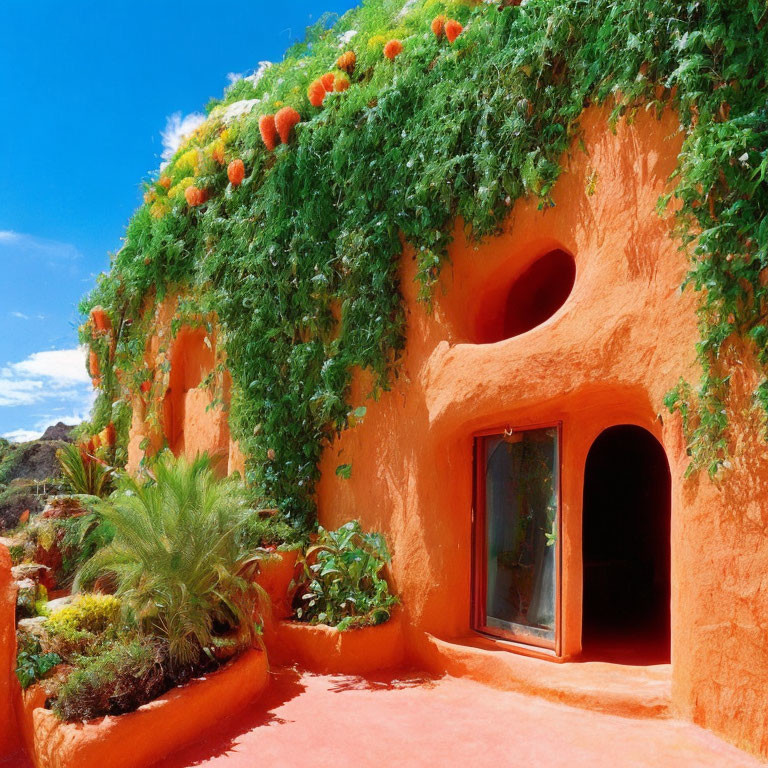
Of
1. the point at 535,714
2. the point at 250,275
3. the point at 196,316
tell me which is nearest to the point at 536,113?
the point at 250,275

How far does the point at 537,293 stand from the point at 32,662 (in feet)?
18.9

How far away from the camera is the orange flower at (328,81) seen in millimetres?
8250

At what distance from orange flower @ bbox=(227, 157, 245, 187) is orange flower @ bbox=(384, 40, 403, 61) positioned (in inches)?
99.4

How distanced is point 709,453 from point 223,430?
6343 mm

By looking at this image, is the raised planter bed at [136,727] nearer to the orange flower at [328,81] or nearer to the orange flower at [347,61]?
the orange flower at [328,81]

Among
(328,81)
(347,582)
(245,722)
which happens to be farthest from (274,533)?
(328,81)

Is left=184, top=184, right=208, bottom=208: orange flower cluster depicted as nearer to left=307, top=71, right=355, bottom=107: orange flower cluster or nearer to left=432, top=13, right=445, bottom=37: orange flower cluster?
left=307, top=71, right=355, bottom=107: orange flower cluster

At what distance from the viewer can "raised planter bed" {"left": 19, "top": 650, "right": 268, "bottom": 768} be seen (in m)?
4.35

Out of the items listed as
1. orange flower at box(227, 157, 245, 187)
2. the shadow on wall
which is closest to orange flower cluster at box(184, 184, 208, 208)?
orange flower at box(227, 157, 245, 187)

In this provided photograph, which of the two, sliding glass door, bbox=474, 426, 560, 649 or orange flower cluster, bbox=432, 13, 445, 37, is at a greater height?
orange flower cluster, bbox=432, 13, 445, 37

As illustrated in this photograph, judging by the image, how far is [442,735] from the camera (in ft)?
16.1

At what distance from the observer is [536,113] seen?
19.9ft

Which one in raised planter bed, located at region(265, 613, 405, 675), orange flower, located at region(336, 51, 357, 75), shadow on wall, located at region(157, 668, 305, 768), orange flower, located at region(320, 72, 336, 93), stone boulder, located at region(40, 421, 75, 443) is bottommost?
shadow on wall, located at region(157, 668, 305, 768)

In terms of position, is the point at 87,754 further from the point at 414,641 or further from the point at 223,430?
the point at 223,430
